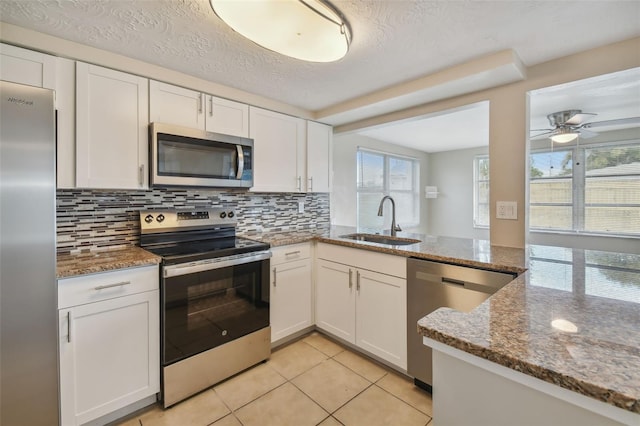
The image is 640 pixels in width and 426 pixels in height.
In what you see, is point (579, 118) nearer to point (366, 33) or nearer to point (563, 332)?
point (366, 33)

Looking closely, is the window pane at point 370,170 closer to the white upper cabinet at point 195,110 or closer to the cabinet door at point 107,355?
the white upper cabinet at point 195,110

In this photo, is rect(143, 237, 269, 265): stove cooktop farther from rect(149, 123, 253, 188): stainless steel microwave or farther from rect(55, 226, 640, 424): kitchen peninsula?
rect(55, 226, 640, 424): kitchen peninsula

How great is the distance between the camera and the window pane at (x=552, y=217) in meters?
4.66

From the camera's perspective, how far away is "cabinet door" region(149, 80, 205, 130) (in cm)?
196

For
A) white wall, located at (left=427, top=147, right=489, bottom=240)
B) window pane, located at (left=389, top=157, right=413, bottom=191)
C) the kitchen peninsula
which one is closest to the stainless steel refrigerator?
the kitchen peninsula

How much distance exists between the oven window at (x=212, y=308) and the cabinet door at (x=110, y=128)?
766 millimetres

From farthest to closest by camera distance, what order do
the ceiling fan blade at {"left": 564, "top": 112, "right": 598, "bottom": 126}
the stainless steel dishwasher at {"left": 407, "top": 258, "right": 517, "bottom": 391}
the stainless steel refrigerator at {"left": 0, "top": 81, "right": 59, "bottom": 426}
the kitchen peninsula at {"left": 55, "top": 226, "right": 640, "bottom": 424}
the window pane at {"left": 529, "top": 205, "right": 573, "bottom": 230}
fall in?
the window pane at {"left": 529, "top": 205, "right": 573, "bottom": 230}, the ceiling fan blade at {"left": 564, "top": 112, "right": 598, "bottom": 126}, the stainless steel dishwasher at {"left": 407, "top": 258, "right": 517, "bottom": 391}, the stainless steel refrigerator at {"left": 0, "top": 81, "right": 59, "bottom": 426}, the kitchen peninsula at {"left": 55, "top": 226, "right": 640, "bottom": 424}

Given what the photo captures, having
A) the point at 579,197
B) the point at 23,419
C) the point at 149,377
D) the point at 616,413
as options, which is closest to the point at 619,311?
the point at 616,413

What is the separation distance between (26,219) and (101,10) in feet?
3.47

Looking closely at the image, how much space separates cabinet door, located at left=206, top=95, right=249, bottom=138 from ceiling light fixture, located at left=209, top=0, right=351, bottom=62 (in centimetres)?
98

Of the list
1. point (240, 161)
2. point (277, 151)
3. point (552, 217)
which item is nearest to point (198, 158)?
point (240, 161)

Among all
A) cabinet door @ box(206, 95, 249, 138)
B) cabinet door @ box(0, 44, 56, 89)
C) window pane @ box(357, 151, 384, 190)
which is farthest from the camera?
window pane @ box(357, 151, 384, 190)

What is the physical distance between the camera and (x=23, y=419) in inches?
50.4

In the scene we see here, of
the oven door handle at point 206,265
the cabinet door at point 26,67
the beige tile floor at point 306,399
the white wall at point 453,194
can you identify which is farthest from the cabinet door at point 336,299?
the white wall at point 453,194
